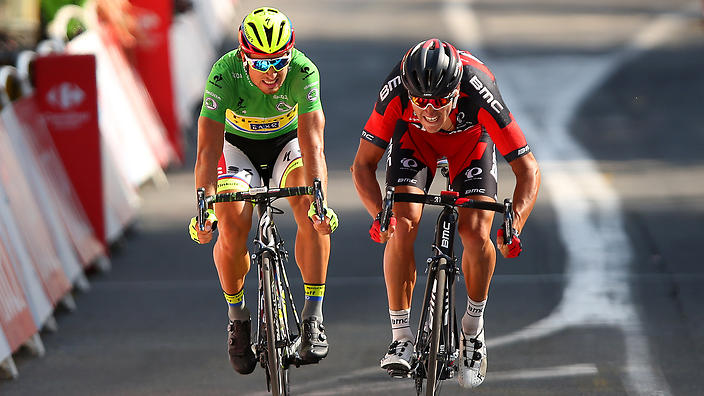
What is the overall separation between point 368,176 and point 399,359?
3.28 feet

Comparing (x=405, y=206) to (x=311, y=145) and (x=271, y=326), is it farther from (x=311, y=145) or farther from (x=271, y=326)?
(x=271, y=326)

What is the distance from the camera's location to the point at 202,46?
787 inches

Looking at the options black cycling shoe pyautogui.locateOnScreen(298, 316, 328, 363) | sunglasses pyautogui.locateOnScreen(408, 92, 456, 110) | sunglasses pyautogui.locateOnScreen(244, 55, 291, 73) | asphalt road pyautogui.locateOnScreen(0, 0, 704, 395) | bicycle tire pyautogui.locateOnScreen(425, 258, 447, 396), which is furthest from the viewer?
asphalt road pyautogui.locateOnScreen(0, 0, 704, 395)

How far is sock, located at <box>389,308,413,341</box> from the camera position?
22.5 feet

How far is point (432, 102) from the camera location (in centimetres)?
630

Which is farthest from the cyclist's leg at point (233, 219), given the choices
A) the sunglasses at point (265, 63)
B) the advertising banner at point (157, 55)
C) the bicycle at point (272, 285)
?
the advertising banner at point (157, 55)

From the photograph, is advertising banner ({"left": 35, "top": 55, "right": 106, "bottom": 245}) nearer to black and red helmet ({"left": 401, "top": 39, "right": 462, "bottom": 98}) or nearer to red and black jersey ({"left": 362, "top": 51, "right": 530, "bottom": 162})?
red and black jersey ({"left": 362, "top": 51, "right": 530, "bottom": 162})

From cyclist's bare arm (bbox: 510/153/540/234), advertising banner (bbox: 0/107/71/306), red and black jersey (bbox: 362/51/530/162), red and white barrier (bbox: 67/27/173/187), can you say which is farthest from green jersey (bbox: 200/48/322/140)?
red and white barrier (bbox: 67/27/173/187)

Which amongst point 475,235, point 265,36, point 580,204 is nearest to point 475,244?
point 475,235

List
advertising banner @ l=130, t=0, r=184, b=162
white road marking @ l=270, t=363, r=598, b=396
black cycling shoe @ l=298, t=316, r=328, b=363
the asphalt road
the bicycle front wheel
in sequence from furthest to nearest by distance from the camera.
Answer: advertising banner @ l=130, t=0, r=184, b=162, the asphalt road, white road marking @ l=270, t=363, r=598, b=396, black cycling shoe @ l=298, t=316, r=328, b=363, the bicycle front wheel

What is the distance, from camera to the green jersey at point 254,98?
6801 millimetres

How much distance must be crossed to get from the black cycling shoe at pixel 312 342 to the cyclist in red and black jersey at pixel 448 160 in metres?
0.52

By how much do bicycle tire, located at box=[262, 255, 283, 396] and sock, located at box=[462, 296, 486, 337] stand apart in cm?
109

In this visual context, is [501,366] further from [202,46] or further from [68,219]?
[202,46]
